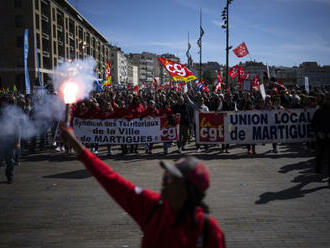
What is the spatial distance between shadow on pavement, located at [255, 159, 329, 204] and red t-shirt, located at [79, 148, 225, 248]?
16.4 ft

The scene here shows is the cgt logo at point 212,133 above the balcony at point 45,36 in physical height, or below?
below

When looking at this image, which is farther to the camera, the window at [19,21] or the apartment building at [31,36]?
the window at [19,21]

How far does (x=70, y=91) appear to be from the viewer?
277cm

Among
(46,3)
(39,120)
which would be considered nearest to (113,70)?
(46,3)

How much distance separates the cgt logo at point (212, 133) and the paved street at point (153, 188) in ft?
5.65

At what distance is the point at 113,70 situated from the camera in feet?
444

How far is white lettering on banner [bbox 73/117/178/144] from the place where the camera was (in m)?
12.1

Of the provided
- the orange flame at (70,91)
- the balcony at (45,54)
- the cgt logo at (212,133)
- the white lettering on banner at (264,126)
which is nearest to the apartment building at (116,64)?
the balcony at (45,54)

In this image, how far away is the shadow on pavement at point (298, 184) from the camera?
656 centimetres

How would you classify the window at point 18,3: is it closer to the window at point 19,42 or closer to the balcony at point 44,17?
the balcony at point 44,17

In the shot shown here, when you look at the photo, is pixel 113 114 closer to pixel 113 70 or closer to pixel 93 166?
pixel 93 166

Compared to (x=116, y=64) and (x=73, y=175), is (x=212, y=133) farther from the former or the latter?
(x=116, y=64)

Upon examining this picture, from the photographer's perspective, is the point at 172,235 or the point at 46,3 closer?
the point at 172,235

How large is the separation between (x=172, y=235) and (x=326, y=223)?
15.4 feet
